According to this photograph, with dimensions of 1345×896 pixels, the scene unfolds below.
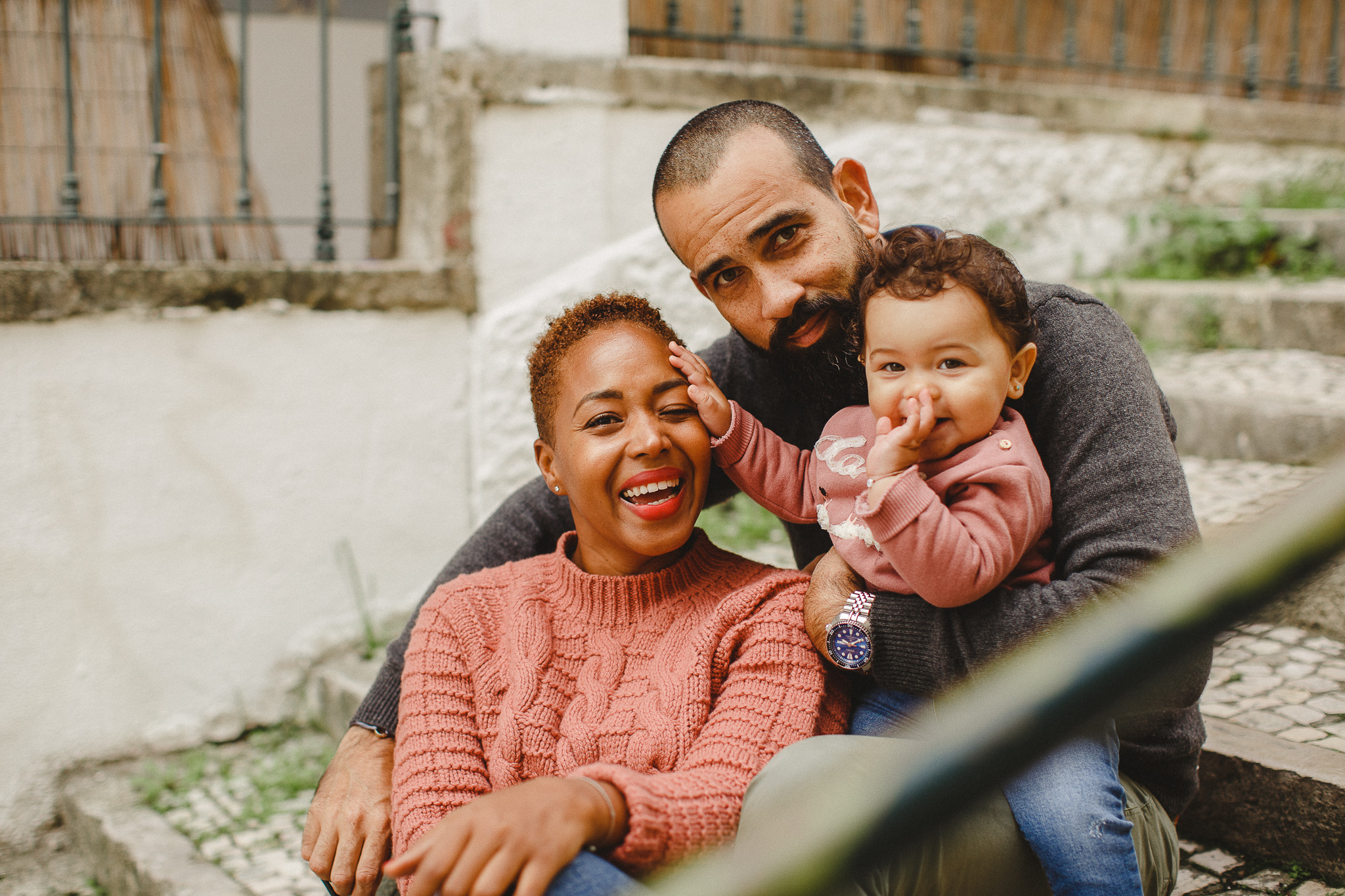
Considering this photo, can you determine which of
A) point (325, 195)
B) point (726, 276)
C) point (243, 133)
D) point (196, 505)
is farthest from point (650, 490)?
point (243, 133)

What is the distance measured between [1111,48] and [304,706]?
557 centimetres

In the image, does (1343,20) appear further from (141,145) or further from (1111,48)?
(141,145)

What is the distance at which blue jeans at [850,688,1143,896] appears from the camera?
143 cm

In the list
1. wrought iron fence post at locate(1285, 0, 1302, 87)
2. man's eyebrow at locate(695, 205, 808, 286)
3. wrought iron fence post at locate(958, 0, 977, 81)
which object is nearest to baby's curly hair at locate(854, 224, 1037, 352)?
man's eyebrow at locate(695, 205, 808, 286)

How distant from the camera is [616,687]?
1.77 metres

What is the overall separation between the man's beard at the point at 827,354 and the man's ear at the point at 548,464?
0.52m

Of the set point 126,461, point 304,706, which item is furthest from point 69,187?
point 304,706

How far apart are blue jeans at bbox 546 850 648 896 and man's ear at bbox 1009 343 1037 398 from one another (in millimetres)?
1006

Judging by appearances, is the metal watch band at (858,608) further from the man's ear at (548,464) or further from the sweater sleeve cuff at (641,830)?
the man's ear at (548,464)

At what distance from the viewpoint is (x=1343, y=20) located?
619 centimetres

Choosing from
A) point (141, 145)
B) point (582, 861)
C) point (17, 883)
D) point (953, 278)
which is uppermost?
point (141, 145)

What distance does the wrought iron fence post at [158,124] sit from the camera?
136 inches

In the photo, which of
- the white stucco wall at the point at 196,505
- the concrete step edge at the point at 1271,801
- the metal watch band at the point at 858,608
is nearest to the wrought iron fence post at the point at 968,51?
the white stucco wall at the point at 196,505

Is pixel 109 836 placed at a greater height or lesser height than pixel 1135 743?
lesser
